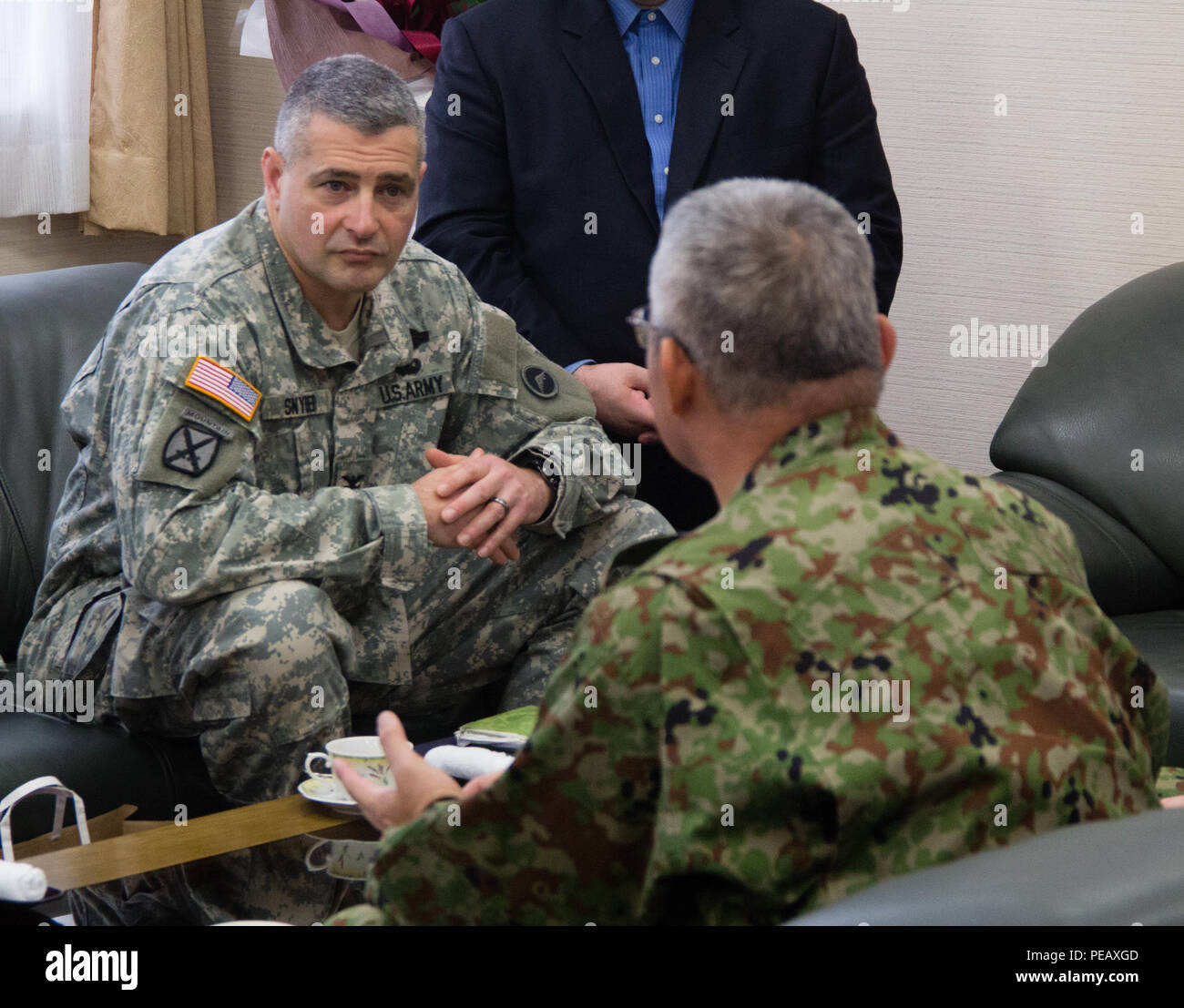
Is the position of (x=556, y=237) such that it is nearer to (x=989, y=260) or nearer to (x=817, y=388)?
(x=989, y=260)

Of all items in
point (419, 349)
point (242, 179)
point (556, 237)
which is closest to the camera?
point (419, 349)

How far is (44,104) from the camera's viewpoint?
10.8 ft

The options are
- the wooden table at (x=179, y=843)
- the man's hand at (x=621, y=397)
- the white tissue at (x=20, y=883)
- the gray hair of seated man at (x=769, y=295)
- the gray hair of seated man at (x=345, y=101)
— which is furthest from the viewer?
the man's hand at (x=621, y=397)

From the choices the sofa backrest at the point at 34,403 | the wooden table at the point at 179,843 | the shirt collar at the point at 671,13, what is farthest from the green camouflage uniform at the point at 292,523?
the shirt collar at the point at 671,13

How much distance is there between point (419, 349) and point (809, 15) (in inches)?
40.0

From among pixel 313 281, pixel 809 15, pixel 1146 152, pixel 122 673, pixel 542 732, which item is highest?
pixel 809 15

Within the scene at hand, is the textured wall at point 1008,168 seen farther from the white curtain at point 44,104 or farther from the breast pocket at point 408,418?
the white curtain at point 44,104

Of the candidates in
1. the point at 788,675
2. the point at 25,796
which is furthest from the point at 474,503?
the point at 788,675

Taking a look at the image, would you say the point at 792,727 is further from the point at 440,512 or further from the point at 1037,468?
the point at 1037,468

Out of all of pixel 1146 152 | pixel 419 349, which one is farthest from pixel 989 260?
pixel 419 349

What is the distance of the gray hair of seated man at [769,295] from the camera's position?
1.04 meters

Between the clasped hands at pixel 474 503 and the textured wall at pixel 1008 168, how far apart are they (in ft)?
4.50

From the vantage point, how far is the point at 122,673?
6.56ft

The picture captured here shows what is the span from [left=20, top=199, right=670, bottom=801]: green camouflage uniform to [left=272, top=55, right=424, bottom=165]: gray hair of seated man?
0.15 metres
